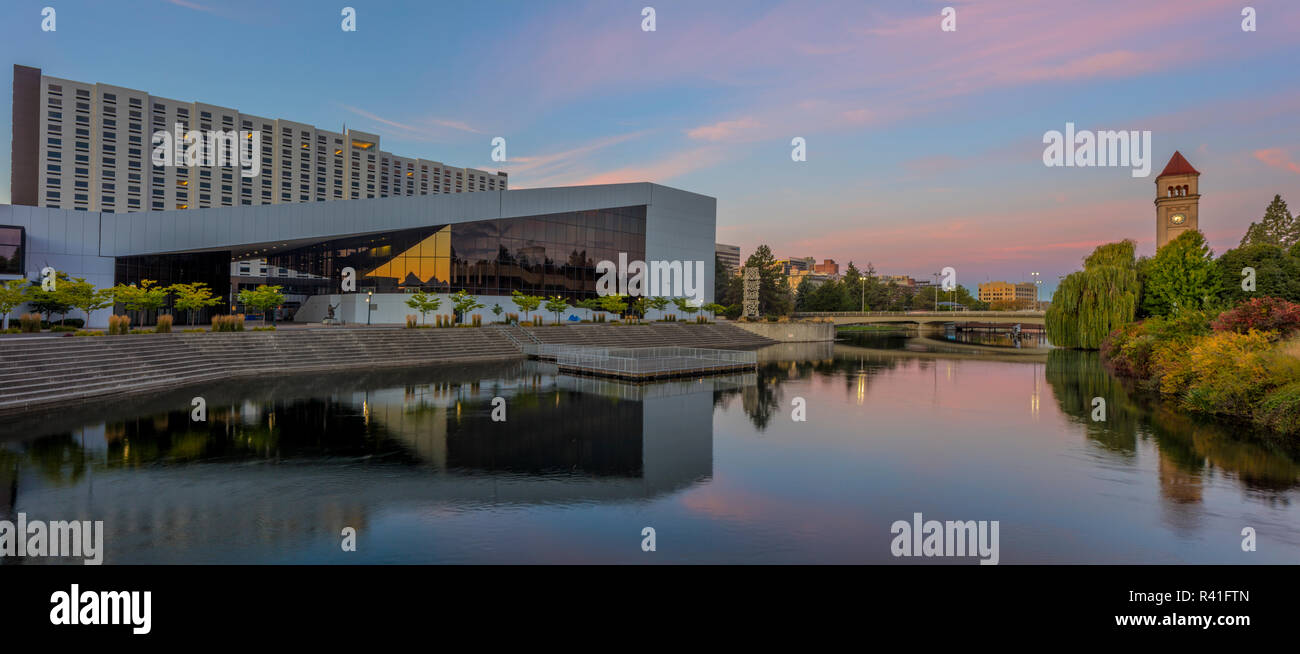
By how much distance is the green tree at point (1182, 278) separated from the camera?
134 ft

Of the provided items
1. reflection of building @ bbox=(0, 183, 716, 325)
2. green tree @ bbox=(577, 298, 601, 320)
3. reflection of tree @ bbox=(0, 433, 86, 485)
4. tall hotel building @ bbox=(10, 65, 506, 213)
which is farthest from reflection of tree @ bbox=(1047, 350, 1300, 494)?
tall hotel building @ bbox=(10, 65, 506, 213)

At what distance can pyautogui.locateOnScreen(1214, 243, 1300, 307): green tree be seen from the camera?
34.3 m

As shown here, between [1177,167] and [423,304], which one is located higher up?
[1177,167]

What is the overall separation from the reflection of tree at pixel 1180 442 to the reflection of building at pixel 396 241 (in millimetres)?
42468

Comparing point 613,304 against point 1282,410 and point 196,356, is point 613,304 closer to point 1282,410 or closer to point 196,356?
point 196,356

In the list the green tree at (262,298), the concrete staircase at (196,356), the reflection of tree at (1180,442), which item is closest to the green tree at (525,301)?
the concrete staircase at (196,356)

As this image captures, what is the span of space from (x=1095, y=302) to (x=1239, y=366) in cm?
3286

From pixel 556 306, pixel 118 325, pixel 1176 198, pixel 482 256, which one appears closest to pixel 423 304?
pixel 482 256

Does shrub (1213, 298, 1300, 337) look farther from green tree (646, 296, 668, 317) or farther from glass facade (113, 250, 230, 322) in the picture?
glass facade (113, 250, 230, 322)

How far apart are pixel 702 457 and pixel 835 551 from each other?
5.84 metres

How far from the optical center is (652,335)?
5344 cm

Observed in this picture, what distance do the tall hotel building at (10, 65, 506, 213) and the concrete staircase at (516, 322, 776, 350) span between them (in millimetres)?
91194
